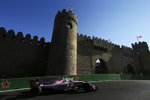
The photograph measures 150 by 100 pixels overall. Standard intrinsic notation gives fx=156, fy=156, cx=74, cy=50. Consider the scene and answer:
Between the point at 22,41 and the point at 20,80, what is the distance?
9.90 meters

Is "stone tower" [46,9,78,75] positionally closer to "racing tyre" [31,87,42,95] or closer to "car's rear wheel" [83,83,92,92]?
"car's rear wheel" [83,83,92,92]

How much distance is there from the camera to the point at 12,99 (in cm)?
936

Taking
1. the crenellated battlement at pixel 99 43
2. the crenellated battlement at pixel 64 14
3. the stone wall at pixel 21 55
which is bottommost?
the stone wall at pixel 21 55

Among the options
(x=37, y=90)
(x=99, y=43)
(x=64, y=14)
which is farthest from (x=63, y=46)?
(x=37, y=90)

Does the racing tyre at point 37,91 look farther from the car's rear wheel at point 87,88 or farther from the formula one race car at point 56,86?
the car's rear wheel at point 87,88

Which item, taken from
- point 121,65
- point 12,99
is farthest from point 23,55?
point 121,65

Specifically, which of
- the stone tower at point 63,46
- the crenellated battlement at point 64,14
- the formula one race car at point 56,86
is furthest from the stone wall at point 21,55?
the formula one race car at point 56,86

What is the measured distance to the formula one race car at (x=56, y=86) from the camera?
1079 centimetres

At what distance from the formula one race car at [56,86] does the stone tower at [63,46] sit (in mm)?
11159

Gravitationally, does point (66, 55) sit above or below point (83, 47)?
below

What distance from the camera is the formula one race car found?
35.4ft

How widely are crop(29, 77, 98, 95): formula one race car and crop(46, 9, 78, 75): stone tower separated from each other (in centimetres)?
1116

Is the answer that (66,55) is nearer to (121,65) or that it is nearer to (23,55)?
(23,55)

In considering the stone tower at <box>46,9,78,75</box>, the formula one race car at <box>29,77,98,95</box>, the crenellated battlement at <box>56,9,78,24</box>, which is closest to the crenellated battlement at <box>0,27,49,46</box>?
the stone tower at <box>46,9,78,75</box>
